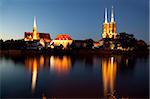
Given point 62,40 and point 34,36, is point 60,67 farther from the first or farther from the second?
point 34,36

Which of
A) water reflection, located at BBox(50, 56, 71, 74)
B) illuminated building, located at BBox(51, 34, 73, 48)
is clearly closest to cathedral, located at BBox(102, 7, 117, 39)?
illuminated building, located at BBox(51, 34, 73, 48)

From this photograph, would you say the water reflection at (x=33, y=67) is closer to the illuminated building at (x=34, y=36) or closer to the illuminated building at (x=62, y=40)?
the illuminated building at (x=62, y=40)

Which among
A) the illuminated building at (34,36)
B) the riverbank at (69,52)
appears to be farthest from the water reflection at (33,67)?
the illuminated building at (34,36)

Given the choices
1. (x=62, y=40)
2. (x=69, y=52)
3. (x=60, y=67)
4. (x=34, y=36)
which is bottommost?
(x=60, y=67)

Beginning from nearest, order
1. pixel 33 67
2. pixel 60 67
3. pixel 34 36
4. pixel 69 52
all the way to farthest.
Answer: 1. pixel 33 67
2. pixel 60 67
3. pixel 69 52
4. pixel 34 36

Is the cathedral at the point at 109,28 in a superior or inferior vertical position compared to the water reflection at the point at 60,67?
superior

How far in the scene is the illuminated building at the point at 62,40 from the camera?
29000 millimetres

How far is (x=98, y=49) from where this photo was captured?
2536 cm

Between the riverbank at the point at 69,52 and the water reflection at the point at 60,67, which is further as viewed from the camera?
the riverbank at the point at 69,52

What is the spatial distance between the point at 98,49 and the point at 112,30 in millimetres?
6850

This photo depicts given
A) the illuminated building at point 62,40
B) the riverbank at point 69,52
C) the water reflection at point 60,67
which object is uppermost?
the illuminated building at point 62,40

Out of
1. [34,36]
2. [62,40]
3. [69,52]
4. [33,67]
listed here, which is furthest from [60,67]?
[34,36]

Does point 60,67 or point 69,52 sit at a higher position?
point 69,52

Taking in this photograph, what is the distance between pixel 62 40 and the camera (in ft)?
97.8
